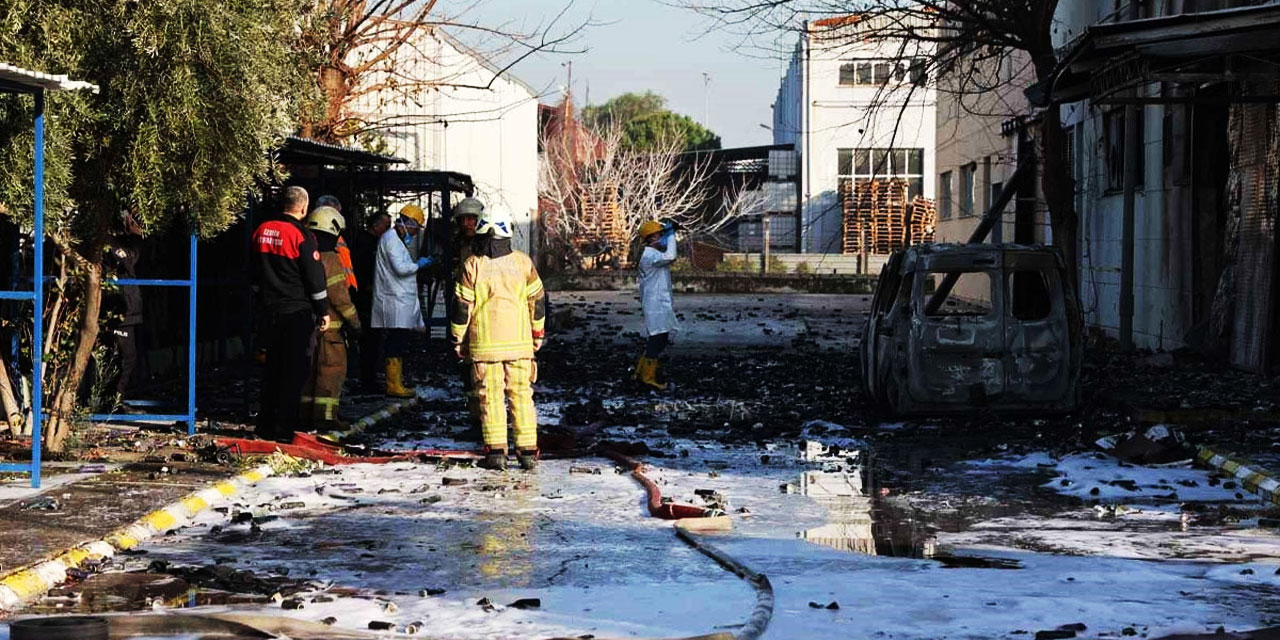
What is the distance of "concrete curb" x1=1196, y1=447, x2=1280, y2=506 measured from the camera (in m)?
11.5

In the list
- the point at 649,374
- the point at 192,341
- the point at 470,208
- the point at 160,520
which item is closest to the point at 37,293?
the point at 160,520

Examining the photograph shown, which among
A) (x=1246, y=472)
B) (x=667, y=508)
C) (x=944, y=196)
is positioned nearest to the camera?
(x=667, y=508)

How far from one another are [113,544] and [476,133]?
39572 millimetres

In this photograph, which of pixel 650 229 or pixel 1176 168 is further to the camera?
pixel 1176 168

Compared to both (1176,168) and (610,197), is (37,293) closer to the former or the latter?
(1176,168)

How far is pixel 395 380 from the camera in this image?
17.8m

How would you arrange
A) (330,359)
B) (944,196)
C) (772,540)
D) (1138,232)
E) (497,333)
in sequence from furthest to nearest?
1. (944,196)
2. (1138,232)
3. (330,359)
4. (497,333)
5. (772,540)

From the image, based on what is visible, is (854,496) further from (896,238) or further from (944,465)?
(896,238)

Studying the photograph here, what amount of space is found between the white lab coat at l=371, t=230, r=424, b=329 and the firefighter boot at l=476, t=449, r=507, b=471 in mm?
5037

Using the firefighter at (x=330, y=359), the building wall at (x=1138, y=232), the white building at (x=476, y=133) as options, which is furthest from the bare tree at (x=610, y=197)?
the firefighter at (x=330, y=359)

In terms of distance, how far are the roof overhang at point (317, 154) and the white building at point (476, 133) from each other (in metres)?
13.4

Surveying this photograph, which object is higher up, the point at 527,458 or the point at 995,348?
the point at 995,348

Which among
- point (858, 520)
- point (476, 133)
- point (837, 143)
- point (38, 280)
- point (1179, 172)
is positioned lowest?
point (858, 520)

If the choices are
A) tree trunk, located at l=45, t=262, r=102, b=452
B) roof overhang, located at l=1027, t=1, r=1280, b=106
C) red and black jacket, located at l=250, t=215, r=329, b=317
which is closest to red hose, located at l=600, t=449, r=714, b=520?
red and black jacket, located at l=250, t=215, r=329, b=317
